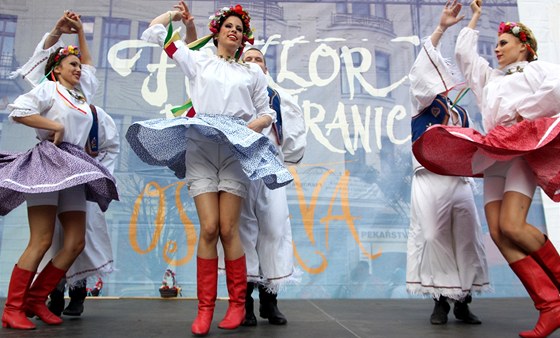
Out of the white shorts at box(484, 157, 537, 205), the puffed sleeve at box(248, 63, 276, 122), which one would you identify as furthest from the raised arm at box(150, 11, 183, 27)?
the white shorts at box(484, 157, 537, 205)

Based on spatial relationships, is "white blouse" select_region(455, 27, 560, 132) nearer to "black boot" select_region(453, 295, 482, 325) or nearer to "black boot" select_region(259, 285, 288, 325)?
"black boot" select_region(453, 295, 482, 325)

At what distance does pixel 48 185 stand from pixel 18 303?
474mm

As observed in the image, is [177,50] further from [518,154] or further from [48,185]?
[518,154]

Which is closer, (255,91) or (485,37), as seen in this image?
(255,91)

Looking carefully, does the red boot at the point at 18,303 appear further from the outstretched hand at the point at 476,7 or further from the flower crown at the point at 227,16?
the outstretched hand at the point at 476,7

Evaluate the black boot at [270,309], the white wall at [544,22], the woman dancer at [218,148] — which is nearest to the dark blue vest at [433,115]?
the woman dancer at [218,148]

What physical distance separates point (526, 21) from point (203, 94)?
3.24 m

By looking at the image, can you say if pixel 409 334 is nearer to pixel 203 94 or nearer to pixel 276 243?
pixel 276 243

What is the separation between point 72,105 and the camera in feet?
7.69

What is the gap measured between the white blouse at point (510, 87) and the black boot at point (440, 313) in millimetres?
774

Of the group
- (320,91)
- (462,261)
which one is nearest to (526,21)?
(320,91)

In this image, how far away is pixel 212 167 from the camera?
2.05m

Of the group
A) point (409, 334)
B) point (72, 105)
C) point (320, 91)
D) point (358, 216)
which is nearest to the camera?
point (409, 334)

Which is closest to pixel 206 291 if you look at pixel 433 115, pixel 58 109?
pixel 58 109
